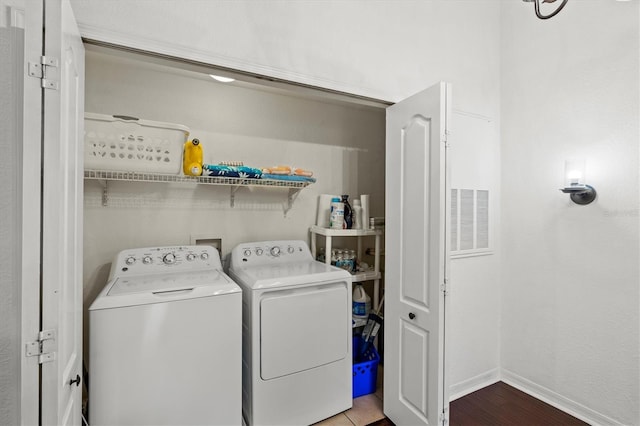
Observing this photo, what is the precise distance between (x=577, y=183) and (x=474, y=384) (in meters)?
1.53

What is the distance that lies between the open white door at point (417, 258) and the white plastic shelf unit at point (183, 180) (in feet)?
2.65

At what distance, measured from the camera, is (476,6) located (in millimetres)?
2240

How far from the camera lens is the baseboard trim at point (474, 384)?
2178 mm

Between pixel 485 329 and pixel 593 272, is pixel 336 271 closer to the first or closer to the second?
pixel 485 329

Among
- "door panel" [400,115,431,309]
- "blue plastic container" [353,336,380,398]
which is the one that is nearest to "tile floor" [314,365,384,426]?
"blue plastic container" [353,336,380,398]

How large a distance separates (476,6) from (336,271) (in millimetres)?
2119

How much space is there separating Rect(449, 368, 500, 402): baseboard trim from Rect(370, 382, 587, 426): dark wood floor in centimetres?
3

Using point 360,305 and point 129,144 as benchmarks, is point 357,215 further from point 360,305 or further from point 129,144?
point 129,144

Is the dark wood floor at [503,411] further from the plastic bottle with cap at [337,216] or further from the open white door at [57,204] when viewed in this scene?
the open white door at [57,204]

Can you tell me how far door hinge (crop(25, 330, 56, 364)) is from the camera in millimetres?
788

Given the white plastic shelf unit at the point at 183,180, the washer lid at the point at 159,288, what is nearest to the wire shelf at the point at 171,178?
the white plastic shelf unit at the point at 183,180

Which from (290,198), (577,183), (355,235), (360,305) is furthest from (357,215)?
(577,183)

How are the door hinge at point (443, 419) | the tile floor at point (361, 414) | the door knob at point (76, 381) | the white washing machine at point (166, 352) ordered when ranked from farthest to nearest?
the tile floor at point (361, 414)
the door hinge at point (443, 419)
the white washing machine at point (166, 352)
the door knob at point (76, 381)

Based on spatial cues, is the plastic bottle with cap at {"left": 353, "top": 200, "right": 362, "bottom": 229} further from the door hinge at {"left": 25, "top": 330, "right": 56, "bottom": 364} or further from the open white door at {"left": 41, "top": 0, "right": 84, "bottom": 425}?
the door hinge at {"left": 25, "top": 330, "right": 56, "bottom": 364}
